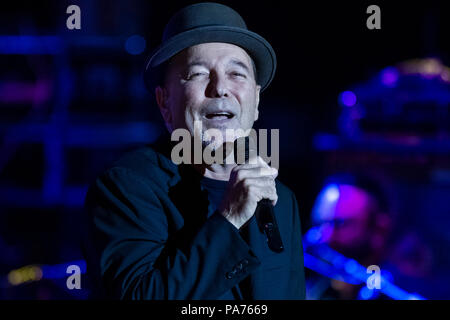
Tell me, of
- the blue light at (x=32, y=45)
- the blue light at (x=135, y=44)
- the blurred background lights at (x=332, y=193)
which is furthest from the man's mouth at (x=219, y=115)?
the blue light at (x=32, y=45)

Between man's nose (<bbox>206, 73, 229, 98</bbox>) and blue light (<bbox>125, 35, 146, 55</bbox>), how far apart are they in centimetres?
309

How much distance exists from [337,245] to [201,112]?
9.07 ft

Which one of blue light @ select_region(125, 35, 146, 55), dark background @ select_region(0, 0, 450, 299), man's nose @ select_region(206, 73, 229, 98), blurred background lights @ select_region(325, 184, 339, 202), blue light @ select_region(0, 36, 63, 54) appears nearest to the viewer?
man's nose @ select_region(206, 73, 229, 98)

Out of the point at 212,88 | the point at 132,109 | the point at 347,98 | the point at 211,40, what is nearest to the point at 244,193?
the point at 212,88

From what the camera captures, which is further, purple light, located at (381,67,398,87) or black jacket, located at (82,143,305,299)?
purple light, located at (381,67,398,87)

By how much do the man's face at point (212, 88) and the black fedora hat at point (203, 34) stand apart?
24 mm

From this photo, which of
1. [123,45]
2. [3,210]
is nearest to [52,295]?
[3,210]

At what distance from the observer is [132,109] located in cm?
488

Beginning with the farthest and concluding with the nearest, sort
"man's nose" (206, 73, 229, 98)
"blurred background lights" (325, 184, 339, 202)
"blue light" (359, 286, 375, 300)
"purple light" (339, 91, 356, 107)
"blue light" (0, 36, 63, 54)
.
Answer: "blue light" (0, 36, 63, 54)
"purple light" (339, 91, 356, 107)
"blurred background lights" (325, 184, 339, 202)
"blue light" (359, 286, 375, 300)
"man's nose" (206, 73, 229, 98)

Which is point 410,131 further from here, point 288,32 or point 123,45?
point 123,45

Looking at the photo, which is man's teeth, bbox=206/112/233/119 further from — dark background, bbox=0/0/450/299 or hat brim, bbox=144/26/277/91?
dark background, bbox=0/0/450/299

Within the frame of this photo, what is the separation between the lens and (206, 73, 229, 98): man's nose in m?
1.40

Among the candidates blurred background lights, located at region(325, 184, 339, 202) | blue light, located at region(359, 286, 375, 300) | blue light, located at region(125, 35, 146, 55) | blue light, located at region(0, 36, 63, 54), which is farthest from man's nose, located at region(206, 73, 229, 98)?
blue light, located at region(0, 36, 63, 54)

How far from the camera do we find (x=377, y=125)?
14.8 ft
